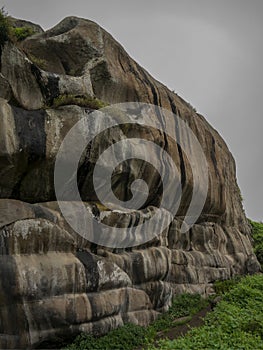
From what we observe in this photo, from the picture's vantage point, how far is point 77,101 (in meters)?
15.1

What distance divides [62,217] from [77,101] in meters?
4.30

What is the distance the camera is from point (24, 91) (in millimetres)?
14242

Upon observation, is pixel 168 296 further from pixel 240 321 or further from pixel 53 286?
pixel 53 286

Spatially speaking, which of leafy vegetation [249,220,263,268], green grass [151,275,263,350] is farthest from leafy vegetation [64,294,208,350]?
leafy vegetation [249,220,263,268]

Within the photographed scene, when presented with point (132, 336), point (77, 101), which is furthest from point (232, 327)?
point (77, 101)

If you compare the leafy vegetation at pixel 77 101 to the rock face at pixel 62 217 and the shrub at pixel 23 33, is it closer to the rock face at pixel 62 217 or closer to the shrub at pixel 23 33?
the rock face at pixel 62 217

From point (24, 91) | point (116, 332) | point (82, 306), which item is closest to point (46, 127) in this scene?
point (24, 91)

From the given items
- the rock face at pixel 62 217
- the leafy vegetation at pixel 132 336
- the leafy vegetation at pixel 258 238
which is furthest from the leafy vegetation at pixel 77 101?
the leafy vegetation at pixel 258 238

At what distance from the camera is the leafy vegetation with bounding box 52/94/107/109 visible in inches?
582

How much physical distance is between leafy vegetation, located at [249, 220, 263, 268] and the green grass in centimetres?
1385

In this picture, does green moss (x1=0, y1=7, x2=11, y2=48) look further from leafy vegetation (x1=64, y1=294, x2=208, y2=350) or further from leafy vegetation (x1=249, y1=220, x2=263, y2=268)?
leafy vegetation (x1=249, y1=220, x2=263, y2=268)

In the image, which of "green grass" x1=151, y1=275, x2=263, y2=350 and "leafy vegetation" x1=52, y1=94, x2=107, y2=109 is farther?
"leafy vegetation" x1=52, y1=94, x2=107, y2=109

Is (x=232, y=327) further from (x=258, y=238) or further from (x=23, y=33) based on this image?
(x=258, y=238)

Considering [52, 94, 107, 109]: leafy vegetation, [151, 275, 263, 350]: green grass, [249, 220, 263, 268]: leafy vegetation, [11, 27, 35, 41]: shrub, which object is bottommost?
[151, 275, 263, 350]: green grass
